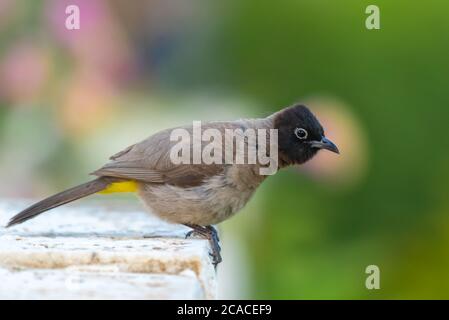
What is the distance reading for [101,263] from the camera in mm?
2512

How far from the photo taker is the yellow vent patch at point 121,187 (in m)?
3.62

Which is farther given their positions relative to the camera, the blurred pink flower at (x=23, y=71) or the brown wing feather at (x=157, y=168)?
the blurred pink flower at (x=23, y=71)

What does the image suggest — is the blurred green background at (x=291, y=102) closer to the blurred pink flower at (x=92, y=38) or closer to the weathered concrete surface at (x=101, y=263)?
the blurred pink flower at (x=92, y=38)

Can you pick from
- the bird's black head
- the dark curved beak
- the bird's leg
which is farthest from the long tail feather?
the dark curved beak

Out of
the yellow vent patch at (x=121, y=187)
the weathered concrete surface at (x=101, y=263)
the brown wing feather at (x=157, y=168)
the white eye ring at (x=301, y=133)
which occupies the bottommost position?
the weathered concrete surface at (x=101, y=263)

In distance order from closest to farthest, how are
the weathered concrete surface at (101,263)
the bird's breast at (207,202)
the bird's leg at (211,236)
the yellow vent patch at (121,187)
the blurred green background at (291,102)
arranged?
the weathered concrete surface at (101,263), the bird's leg at (211,236), the bird's breast at (207,202), the yellow vent patch at (121,187), the blurred green background at (291,102)

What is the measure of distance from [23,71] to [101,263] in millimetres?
2451

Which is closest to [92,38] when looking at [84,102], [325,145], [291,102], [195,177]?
[84,102]

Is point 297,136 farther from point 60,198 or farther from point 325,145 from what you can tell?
point 60,198

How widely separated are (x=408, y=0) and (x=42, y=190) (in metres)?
2.20

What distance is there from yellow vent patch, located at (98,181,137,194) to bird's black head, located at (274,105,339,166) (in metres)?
0.58

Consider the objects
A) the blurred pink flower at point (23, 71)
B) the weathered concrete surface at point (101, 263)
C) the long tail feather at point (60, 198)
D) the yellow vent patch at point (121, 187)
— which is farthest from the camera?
the blurred pink flower at point (23, 71)

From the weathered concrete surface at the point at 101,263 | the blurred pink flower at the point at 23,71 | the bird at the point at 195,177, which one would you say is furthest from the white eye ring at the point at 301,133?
the blurred pink flower at the point at 23,71

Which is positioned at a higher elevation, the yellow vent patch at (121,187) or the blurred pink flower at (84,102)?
the blurred pink flower at (84,102)
